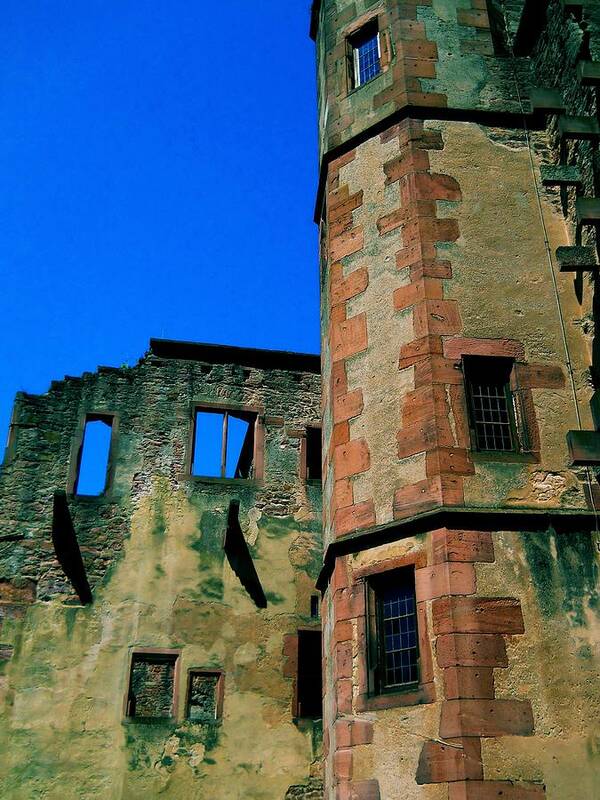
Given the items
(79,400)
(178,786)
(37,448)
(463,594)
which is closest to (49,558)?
(37,448)

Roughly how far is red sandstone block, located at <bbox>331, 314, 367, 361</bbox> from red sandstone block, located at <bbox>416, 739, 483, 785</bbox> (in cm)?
400

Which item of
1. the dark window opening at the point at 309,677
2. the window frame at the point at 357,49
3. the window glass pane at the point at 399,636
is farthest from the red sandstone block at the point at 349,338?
the dark window opening at the point at 309,677

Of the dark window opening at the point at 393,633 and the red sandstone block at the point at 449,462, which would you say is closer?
the dark window opening at the point at 393,633

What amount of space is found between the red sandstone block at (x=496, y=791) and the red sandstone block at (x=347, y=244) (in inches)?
220

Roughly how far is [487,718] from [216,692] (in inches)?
242

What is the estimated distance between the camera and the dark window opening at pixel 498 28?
1064 cm

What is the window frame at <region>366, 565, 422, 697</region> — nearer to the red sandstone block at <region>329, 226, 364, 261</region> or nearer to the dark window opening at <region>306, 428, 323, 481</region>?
the red sandstone block at <region>329, 226, 364, 261</region>

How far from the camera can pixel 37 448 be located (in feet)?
43.1

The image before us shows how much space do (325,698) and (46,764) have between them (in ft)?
14.8

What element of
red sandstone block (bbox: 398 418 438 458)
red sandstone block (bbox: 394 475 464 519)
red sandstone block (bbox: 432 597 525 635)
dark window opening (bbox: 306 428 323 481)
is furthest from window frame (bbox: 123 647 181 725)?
red sandstone block (bbox: 432 597 525 635)

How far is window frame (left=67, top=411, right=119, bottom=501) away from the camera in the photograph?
1294cm

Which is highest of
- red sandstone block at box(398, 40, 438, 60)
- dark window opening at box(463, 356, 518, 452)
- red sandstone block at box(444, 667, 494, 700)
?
red sandstone block at box(398, 40, 438, 60)

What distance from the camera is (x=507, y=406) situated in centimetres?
819

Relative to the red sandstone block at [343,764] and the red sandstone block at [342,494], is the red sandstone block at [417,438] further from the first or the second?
the red sandstone block at [343,764]
